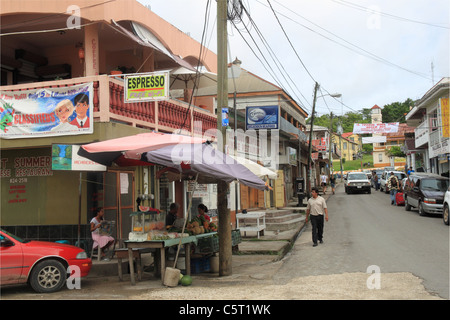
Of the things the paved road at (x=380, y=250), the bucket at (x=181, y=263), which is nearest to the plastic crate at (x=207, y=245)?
the bucket at (x=181, y=263)

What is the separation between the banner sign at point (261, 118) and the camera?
21.8 meters

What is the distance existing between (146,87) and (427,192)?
14115mm

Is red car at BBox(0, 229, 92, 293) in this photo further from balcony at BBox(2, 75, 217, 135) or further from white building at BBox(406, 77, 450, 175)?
white building at BBox(406, 77, 450, 175)

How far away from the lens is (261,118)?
2202 cm

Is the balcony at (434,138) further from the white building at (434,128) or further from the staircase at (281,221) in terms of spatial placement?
the staircase at (281,221)

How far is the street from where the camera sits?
7.44m

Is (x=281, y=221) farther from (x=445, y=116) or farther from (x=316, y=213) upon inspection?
(x=445, y=116)

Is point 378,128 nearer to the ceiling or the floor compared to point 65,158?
nearer to the ceiling

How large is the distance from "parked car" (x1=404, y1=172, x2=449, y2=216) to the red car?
15573mm

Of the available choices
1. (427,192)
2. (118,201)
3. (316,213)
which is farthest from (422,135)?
(118,201)

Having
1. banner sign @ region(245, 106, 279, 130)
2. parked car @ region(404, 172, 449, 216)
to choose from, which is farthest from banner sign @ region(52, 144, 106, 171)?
parked car @ region(404, 172, 449, 216)

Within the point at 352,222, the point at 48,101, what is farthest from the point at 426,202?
the point at 48,101

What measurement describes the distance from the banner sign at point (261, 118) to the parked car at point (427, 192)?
7.23 m
